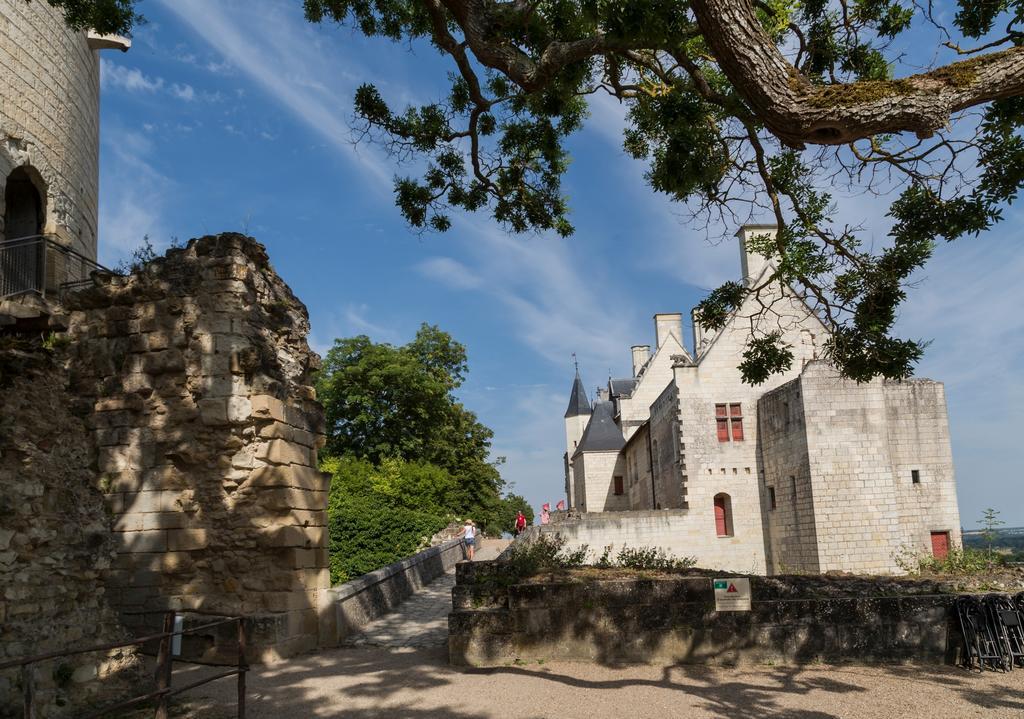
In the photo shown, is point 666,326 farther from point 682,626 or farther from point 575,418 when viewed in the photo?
point 682,626

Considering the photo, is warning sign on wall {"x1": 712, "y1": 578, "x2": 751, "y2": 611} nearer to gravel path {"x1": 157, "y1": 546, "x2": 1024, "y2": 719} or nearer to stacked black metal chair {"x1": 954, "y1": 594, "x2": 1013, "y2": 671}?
gravel path {"x1": 157, "y1": 546, "x2": 1024, "y2": 719}

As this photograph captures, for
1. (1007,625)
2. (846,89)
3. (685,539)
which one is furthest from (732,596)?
(685,539)

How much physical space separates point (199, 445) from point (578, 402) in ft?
170

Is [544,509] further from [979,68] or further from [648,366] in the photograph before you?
[979,68]

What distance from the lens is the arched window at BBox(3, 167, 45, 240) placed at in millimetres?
12875

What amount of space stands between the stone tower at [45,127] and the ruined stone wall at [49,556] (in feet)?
23.2

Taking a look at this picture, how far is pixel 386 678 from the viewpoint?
725 centimetres

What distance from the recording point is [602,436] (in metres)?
41.7

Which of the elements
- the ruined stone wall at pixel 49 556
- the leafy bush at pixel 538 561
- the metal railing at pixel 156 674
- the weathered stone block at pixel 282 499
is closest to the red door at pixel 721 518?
the leafy bush at pixel 538 561

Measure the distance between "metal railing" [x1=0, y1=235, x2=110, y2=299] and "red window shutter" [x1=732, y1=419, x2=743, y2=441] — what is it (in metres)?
20.5

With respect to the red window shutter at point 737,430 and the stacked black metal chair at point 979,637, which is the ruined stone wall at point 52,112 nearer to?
the stacked black metal chair at point 979,637

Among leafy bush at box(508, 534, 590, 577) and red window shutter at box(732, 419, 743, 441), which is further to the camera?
red window shutter at box(732, 419, 743, 441)

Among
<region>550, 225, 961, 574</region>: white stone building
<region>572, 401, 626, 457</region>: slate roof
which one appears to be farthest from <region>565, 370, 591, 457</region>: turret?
<region>550, 225, 961, 574</region>: white stone building

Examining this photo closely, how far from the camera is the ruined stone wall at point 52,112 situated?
11547mm
